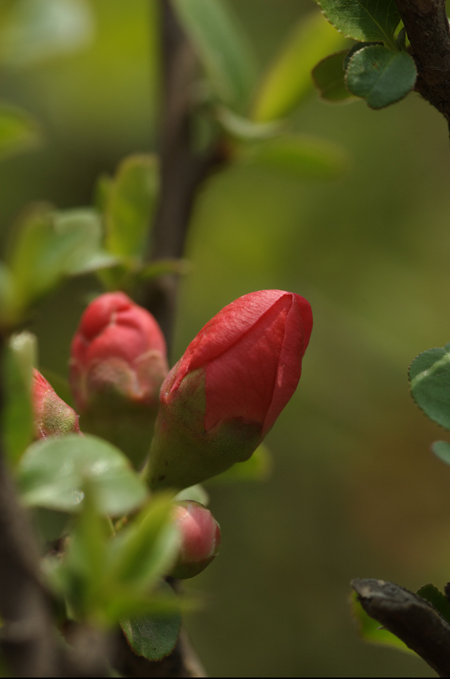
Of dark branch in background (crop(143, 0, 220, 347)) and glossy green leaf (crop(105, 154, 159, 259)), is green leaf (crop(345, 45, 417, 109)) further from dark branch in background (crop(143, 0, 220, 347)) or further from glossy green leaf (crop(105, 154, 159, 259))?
dark branch in background (crop(143, 0, 220, 347))

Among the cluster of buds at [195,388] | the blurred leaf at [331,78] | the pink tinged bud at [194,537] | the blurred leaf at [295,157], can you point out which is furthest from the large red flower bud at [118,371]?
the blurred leaf at [295,157]

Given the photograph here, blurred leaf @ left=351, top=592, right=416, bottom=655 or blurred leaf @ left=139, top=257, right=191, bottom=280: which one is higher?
blurred leaf @ left=139, top=257, right=191, bottom=280

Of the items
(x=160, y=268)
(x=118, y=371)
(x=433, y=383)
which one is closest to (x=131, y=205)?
(x=160, y=268)

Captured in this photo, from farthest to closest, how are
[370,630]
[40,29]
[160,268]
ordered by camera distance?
[40,29] < [160,268] < [370,630]

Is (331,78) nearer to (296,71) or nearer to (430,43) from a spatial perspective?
(430,43)

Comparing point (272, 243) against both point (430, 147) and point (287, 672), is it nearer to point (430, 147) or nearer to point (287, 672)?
point (430, 147)

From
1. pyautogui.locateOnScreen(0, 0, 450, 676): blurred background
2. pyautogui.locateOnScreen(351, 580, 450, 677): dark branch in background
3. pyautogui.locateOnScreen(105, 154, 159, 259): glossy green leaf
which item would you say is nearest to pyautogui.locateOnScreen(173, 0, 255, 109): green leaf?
pyautogui.locateOnScreen(105, 154, 159, 259): glossy green leaf
